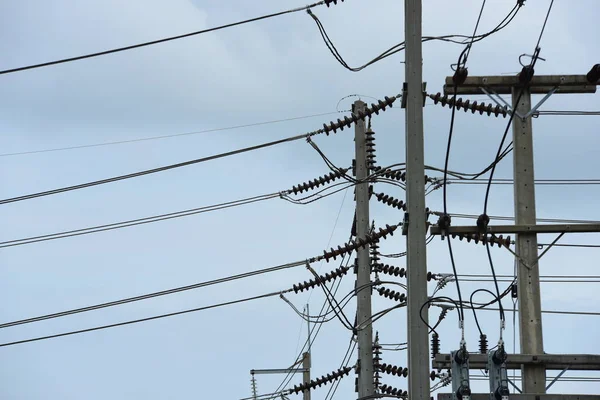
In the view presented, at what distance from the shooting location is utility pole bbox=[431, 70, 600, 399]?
1538 cm

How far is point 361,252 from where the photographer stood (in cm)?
2380

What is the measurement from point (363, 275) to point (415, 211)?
8957 mm

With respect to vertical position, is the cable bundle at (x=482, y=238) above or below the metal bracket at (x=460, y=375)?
above

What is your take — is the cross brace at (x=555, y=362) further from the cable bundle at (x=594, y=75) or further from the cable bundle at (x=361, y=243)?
the cable bundle at (x=361, y=243)

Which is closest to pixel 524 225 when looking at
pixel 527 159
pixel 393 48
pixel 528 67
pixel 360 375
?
pixel 527 159

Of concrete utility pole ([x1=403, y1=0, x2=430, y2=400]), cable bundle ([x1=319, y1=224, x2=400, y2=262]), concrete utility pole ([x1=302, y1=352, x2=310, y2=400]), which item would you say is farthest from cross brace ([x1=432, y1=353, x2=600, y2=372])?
concrete utility pole ([x1=302, y1=352, x2=310, y2=400])

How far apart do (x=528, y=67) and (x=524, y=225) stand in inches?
72.0

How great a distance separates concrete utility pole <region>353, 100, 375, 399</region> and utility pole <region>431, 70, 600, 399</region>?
21.3ft

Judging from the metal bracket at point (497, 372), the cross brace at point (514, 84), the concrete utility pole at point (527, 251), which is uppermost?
the cross brace at point (514, 84)

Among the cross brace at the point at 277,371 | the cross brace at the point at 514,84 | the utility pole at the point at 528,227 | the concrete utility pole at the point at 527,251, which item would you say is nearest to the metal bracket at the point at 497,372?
the utility pole at the point at 528,227

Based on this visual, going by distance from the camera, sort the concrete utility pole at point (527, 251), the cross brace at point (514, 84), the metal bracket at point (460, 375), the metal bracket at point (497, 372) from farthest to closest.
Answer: the cross brace at point (514, 84)
the concrete utility pole at point (527, 251)
the metal bracket at point (497, 372)
the metal bracket at point (460, 375)

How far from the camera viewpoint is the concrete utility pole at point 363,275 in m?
22.7

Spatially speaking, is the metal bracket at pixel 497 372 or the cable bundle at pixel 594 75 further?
the cable bundle at pixel 594 75

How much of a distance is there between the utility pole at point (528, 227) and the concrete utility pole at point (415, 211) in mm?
977
